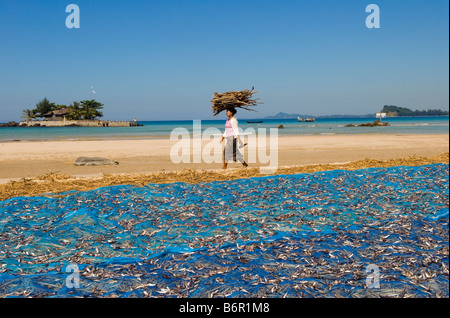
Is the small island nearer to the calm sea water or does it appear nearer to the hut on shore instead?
the hut on shore

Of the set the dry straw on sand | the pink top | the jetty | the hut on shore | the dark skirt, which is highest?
the hut on shore

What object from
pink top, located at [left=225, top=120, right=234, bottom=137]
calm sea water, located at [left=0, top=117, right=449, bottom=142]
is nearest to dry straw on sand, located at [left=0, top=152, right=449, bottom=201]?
pink top, located at [left=225, top=120, right=234, bottom=137]

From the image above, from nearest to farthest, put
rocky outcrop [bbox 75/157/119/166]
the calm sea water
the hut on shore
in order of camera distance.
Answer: rocky outcrop [bbox 75/157/119/166] < the calm sea water < the hut on shore

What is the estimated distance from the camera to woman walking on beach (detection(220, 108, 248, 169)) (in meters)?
10.1

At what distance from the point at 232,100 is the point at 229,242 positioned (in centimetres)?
694

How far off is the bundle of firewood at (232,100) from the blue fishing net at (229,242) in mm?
4270

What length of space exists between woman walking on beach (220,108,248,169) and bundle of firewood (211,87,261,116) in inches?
9.4

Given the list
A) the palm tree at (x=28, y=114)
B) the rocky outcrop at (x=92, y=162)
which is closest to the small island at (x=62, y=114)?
the palm tree at (x=28, y=114)

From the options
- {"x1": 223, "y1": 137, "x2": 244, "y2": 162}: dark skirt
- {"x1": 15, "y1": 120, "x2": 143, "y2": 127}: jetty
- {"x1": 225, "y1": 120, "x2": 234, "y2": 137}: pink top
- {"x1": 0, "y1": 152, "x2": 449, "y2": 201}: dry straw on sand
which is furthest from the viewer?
{"x1": 15, "y1": 120, "x2": 143, "y2": 127}: jetty

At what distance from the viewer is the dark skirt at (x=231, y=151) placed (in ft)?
33.9

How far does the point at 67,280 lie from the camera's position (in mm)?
3361
